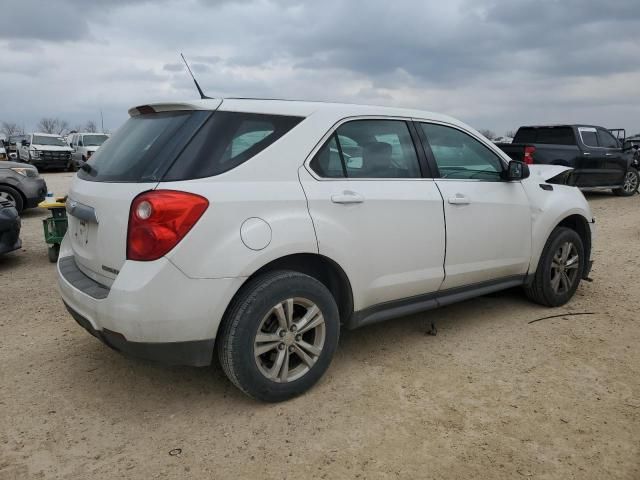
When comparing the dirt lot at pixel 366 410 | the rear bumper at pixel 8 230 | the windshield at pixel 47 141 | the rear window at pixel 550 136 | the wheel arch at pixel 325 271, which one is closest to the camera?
the dirt lot at pixel 366 410

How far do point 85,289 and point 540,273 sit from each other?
3483mm

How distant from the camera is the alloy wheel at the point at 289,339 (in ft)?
9.18

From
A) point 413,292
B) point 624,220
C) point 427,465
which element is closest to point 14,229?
point 413,292

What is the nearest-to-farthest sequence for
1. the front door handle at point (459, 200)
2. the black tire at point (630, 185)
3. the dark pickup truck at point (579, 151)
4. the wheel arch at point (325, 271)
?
the wheel arch at point (325, 271), the front door handle at point (459, 200), the dark pickup truck at point (579, 151), the black tire at point (630, 185)

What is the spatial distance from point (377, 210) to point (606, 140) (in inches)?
452

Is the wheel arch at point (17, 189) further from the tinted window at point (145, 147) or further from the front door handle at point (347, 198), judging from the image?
the front door handle at point (347, 198)

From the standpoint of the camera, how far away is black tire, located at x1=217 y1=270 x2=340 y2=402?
8.73 ft

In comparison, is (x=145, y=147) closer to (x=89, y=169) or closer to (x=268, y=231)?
(x=89, y=169)

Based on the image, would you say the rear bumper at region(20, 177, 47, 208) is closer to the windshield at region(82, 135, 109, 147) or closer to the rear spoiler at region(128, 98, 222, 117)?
the rear spoiler at region(128, 98, 222, 117)

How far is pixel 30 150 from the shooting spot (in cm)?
2267

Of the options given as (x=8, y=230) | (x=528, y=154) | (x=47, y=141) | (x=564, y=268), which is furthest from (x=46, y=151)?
(x=564, y=268)

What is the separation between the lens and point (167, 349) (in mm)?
2561

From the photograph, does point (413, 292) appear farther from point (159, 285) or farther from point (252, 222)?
point (159, 285)

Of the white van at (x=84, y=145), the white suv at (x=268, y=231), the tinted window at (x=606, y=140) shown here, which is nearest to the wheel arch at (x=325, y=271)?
the white suv at (x=268, y=231)
